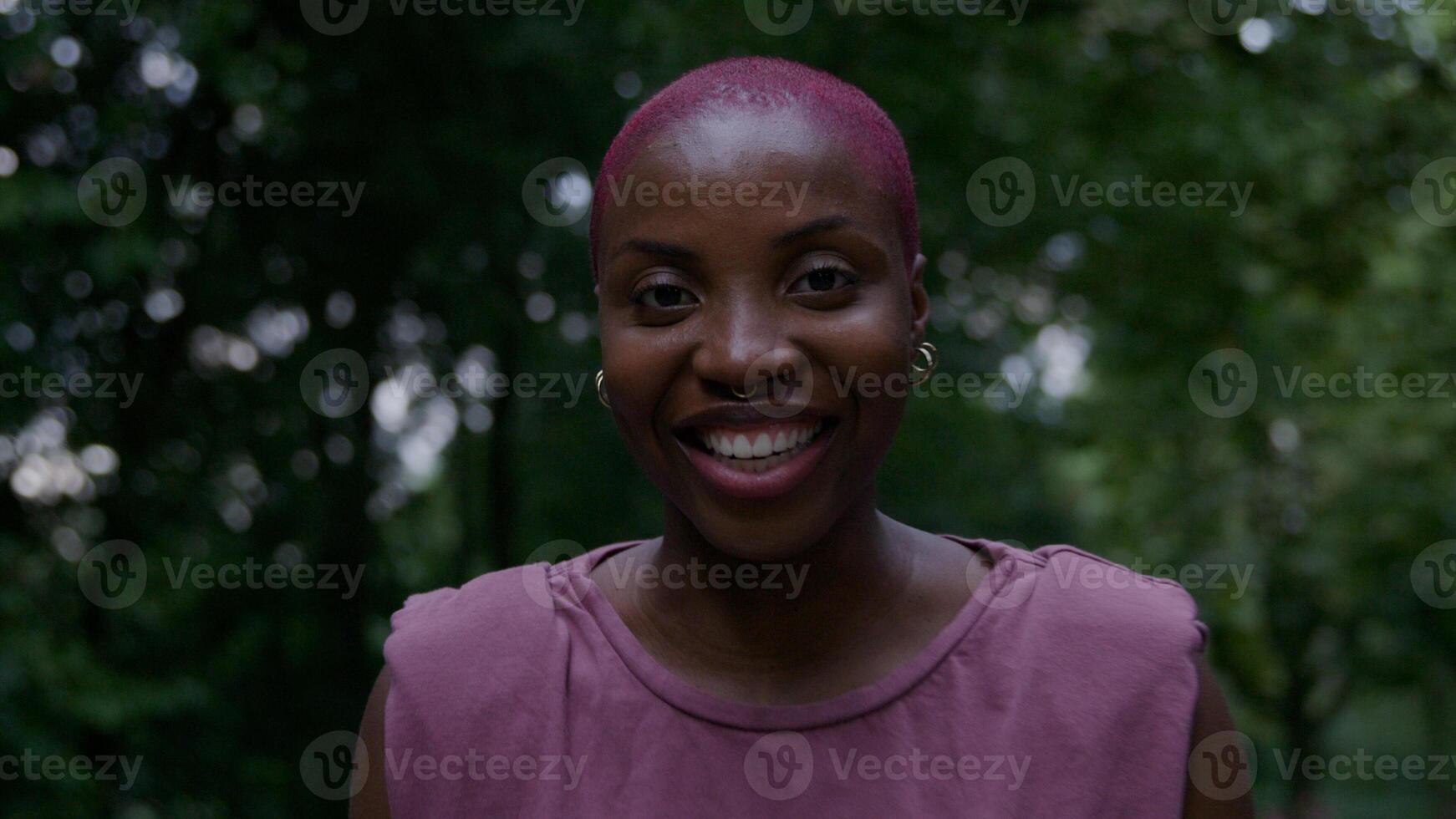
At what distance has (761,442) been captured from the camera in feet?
6.53

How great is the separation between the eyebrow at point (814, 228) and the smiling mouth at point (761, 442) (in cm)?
24

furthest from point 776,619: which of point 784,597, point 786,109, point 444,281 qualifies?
point 444,281

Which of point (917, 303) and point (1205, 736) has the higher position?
point (917, 303)

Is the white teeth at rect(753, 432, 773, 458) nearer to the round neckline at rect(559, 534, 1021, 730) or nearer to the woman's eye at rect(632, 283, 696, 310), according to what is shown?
the woman's eye at rect(632, 283, 696, 310)

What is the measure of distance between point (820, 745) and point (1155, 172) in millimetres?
8418

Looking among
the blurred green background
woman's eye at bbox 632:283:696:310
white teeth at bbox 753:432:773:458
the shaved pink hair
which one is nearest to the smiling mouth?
white teeth at bbox 753:432:773:458

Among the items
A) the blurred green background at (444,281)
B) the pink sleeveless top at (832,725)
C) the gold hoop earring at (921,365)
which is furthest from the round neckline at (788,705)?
the blurred green background at (444,281)

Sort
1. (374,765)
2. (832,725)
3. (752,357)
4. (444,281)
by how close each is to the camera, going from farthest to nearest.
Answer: (444,281) < (374,765) < (832,725) < (752,357)

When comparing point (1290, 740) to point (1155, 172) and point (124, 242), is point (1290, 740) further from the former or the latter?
point (124, 242)

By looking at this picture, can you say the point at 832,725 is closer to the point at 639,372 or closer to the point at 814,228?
the point at 639,372

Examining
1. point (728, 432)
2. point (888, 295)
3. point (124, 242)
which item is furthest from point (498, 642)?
point (124, 242)

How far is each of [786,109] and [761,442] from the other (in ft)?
1.49

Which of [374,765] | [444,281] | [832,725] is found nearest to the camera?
[832,725]

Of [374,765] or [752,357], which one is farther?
[374,765]
